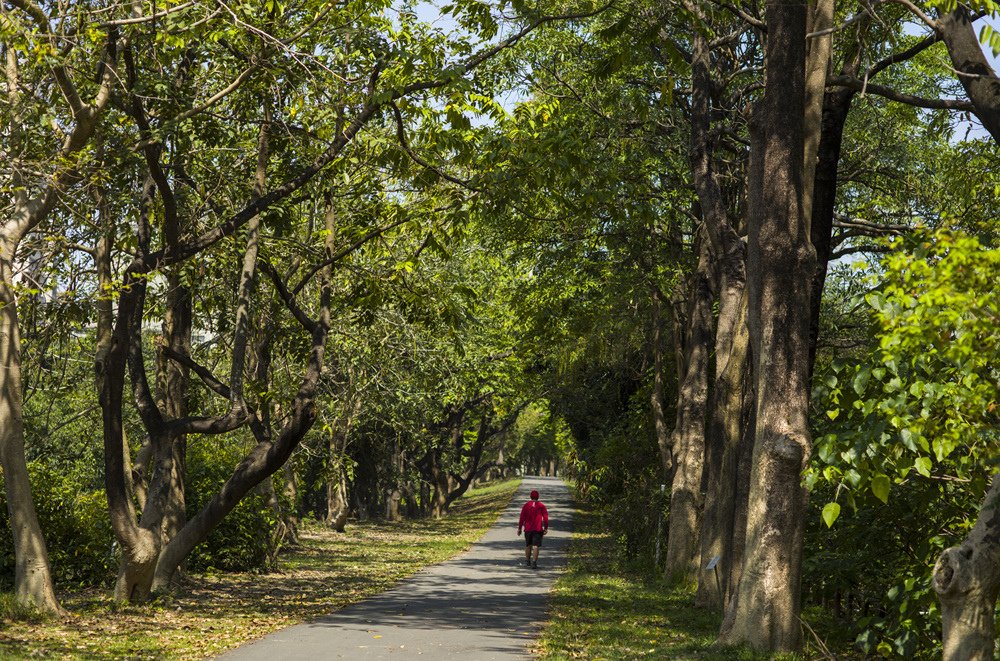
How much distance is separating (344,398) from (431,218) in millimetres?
11041

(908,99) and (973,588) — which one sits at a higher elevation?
(908,99)

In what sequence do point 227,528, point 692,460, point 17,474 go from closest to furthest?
point 17,474 < point 692,460 < point 227,528

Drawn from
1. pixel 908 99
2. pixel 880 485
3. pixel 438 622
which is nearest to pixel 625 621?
pixel 438 622

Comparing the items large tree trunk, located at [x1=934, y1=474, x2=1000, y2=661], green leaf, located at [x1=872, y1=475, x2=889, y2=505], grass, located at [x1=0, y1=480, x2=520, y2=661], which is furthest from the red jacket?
large tree trunk, located at [x1=934, y1=474, x2=1000, y2=661]

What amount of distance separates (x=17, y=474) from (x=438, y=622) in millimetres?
5378

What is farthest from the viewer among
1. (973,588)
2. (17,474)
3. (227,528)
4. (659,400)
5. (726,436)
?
(659,400)

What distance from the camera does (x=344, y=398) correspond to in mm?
27016

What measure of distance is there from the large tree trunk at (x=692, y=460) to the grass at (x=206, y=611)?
5129 millimetres

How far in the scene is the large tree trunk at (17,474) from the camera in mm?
13352

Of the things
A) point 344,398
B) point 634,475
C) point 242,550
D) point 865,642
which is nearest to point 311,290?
point 344,398

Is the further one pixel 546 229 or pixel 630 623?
pixel 546 229

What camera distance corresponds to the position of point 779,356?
10633 millimetres

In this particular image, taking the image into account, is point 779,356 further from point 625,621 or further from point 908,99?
point 625,621

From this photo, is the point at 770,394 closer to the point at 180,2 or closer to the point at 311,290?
the point at 180,2
